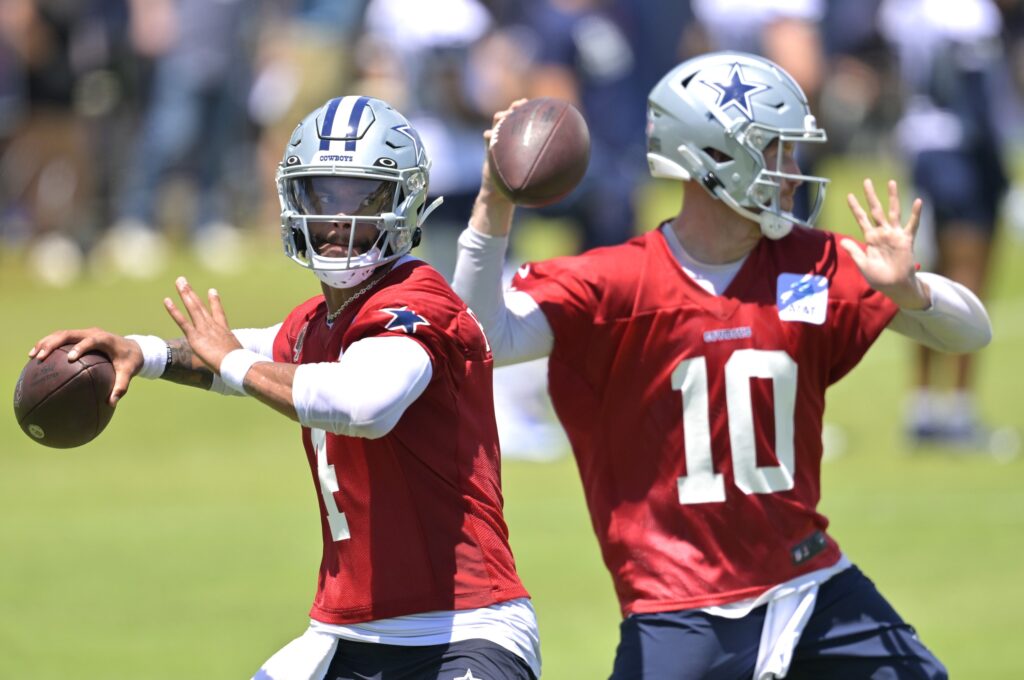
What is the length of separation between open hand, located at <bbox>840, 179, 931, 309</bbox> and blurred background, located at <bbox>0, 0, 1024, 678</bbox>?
2467 mm

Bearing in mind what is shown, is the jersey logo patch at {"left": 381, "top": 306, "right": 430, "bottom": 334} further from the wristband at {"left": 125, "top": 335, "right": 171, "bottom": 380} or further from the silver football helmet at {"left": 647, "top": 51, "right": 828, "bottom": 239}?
the silver football helmet at {"left": 647, "top": 51, "right": 828, "bottom": 239}

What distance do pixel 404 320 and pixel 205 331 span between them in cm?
55

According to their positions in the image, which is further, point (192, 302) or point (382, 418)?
point (192, 302)

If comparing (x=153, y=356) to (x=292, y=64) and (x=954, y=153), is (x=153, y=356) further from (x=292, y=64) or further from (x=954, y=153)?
(x=292, y=64)

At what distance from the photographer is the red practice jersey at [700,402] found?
5188mm

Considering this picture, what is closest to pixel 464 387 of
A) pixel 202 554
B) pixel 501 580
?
pixel 501 580

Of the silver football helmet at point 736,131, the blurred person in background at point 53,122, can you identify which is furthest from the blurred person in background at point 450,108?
the silver football helmet at point 736,131

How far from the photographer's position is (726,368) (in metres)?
5.24

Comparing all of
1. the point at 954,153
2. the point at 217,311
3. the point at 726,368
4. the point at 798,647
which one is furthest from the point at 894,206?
the point at 954,153

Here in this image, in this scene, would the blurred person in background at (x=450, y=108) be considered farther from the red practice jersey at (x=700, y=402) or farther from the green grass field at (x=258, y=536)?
the red practice jersey at (x=700, y=402)

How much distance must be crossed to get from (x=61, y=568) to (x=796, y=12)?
215 inches

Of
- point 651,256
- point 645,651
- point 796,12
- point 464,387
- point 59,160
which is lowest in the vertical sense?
point 645,651

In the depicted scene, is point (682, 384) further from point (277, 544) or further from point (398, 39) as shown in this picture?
point (398, 39)

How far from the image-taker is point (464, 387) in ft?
15.3
